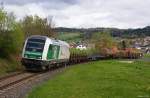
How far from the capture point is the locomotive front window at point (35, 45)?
134 ft

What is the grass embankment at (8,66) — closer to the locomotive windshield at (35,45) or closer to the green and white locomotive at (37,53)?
the green and white locomotive at (37,53)

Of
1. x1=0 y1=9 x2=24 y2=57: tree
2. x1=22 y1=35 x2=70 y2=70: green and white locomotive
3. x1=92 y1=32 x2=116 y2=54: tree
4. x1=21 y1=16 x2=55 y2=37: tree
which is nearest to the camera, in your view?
x1=22 y1=35 x2=70 y2=70: green and white locomotive

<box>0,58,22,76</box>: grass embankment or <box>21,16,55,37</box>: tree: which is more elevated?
<box>21,16,55,37</box>: tree

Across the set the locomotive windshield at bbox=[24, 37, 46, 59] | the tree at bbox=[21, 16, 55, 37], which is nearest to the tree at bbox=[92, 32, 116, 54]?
the tree at bbox=[21, 16, 55, 37]

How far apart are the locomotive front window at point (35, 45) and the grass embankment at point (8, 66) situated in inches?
105

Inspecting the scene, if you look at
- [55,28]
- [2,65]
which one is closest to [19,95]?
[2,65]

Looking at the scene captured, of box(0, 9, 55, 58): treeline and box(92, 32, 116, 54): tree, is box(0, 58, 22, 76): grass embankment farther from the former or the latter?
box(92, 32, 116, 54): tree

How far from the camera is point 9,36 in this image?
43.4 meters

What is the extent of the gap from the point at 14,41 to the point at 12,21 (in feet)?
10.5

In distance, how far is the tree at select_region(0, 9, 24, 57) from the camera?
141 feet

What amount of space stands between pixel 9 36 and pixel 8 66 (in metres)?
3.52

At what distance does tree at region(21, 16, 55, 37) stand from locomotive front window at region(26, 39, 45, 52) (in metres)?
29.2

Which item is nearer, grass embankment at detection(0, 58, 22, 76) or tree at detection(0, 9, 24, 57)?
grass embankment at detection(0, 58, 22, 76)

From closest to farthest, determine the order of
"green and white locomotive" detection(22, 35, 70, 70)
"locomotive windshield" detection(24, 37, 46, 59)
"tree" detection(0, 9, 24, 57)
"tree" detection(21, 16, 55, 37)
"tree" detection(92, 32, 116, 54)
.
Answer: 1. "green and white locomotive" detection(22, 35, 70, 70)
2. "locomotive windshield" detection(24, 37, 46, 59)
3. "tree" detection(0, 9, 24, 57)
4. "tree" detection(21, 16, 55, 37)
5. "tree" detection(92, 32, 116, 54)
